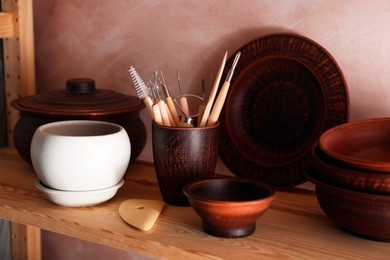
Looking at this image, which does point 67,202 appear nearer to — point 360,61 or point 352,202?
point 352,202

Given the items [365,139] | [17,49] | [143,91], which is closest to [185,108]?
[143,91]

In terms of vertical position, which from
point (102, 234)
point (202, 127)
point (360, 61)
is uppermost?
point (360, 61)

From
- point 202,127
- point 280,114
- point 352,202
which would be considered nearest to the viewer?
point 352,202

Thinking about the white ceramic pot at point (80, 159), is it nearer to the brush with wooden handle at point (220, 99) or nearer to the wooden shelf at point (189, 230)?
the wooden shelf at point (189, 230)

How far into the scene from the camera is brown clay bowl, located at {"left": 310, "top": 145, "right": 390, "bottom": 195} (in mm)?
713

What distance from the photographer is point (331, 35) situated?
0.98m

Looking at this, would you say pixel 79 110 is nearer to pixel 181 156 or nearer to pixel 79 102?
pixel 79 102

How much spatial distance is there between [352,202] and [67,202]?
467 mm

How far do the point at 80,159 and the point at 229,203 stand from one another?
0.27m

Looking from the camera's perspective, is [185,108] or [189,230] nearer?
[189,230]

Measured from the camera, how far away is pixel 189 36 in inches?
44.5

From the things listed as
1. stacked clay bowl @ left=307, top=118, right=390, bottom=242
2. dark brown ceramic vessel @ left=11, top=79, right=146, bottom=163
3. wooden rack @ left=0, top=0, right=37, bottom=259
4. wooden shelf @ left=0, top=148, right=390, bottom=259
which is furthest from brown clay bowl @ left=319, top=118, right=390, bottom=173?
wooden rack @ left=0, top=0, right=37, bottom=259

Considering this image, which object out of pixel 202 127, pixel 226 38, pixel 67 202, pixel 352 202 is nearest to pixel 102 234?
pixel 67 202

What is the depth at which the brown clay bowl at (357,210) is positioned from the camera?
72 centimetres
